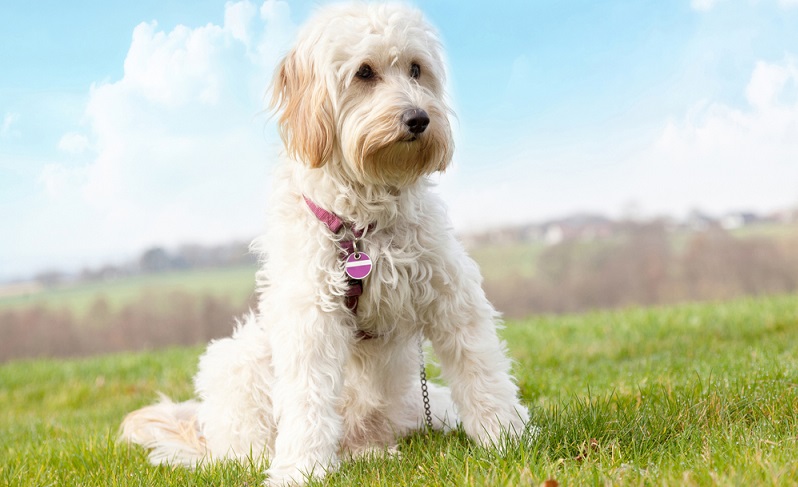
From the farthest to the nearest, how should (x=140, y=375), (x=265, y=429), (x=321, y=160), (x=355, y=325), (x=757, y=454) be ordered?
(x=140, y=375) → (x=265, y=429) → (x=355, y=325) → (x=321, y=160) → (x=757, y=454)

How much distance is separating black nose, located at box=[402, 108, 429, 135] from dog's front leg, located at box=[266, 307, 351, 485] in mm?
973

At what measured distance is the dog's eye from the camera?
3699mm

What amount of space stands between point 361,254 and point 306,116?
70 cm

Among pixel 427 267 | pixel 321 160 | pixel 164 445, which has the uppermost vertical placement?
pixel 321 160

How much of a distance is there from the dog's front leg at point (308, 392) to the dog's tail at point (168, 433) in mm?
765

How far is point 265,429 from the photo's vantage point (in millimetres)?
4305

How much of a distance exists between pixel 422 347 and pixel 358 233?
860 mm

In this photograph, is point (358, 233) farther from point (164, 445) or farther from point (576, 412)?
point (164, 445)

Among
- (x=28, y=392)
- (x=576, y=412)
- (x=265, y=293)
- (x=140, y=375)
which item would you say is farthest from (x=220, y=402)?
(x=28, y=392)

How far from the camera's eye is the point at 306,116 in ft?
12.2

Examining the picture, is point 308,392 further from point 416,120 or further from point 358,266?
point 416,120

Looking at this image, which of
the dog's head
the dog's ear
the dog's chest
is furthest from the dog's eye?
the dog's chest

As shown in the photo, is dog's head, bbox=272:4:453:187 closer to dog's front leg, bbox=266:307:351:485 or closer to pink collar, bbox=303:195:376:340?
pink collar, bbox=303:195:376:340

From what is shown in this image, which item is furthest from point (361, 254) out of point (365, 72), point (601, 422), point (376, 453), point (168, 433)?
point (168, 433)
